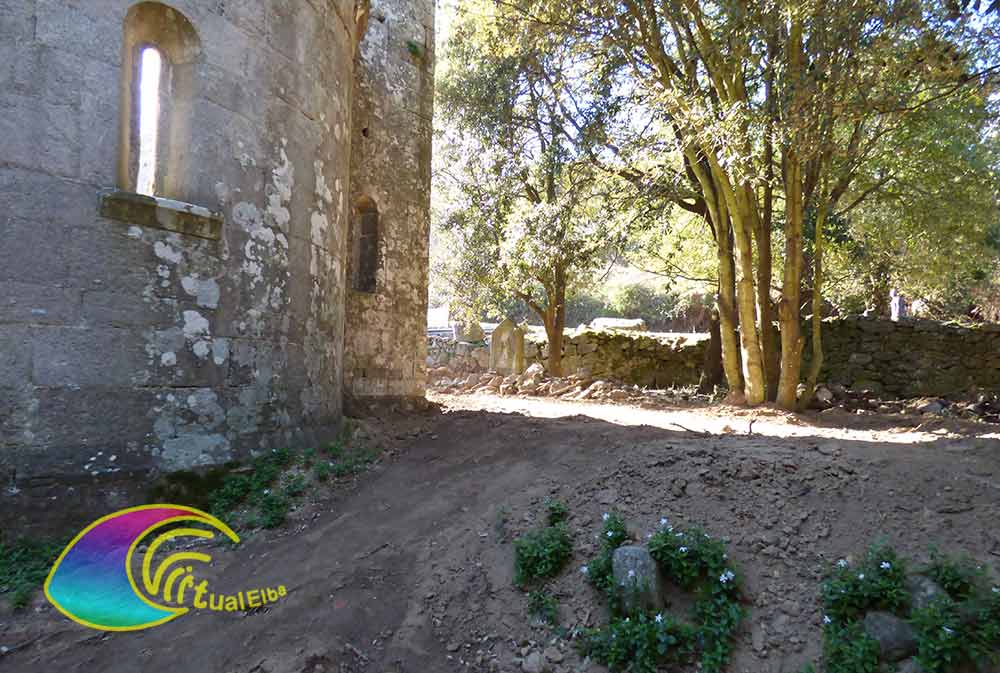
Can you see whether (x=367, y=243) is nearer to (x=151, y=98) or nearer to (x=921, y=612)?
(x=151, y=98)

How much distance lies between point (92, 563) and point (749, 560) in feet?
14.3

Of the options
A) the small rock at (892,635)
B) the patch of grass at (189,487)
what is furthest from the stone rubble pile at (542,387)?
the small rock at (892,635)

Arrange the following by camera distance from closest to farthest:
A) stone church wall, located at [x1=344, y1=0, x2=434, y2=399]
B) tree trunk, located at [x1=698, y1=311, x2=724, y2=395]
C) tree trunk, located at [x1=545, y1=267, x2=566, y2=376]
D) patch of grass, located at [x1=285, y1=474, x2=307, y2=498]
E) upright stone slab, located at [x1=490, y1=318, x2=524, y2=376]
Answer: patch of grass, located at [x1=285, y1=474, x2=307, y2=498], stone church wall, located at [x1=344, y1=0, x2=434, y2=399], tree trunk, located at [x1=698, y1=311, x2=724, y2=395], tree trunk, located at [x1=545, y1=267, x2=566, y2=376], upright stone slab, located at [x1=490, y1=318, x2=524, y2=376]

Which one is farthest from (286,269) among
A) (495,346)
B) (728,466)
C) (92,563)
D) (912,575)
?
(495,346)

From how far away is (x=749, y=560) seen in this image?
389 centimetres


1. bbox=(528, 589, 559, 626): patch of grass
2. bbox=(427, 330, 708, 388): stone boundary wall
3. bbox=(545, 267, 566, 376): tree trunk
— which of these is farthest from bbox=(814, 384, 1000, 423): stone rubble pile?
bbox=(528, 589, 559, 626): patch of grass

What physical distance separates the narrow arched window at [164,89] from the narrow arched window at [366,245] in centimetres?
335

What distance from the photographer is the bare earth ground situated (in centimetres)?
362

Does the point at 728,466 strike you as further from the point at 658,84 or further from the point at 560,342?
the point at 560,342

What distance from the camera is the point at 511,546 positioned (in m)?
4.41

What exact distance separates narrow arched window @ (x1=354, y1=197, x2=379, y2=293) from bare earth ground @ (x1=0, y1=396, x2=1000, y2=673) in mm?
3396

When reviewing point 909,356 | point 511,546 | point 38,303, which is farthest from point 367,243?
point 909,356

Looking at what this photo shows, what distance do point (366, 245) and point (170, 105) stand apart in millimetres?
3612
